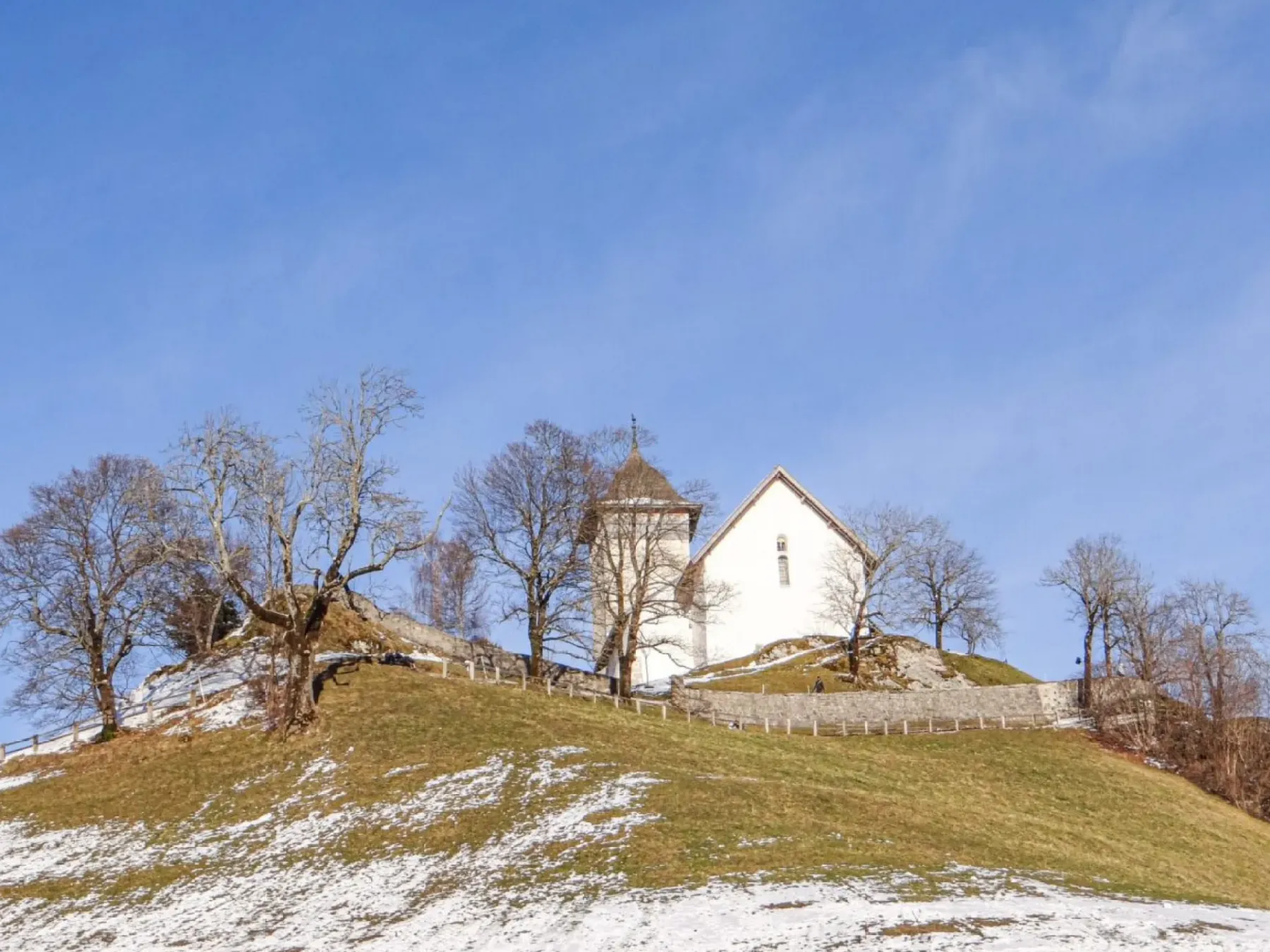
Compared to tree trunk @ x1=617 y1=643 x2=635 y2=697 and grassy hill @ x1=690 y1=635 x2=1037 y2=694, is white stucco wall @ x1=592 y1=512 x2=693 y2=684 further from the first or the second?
tree trunk @ x1=617 y1=643 x2=635 y2=697

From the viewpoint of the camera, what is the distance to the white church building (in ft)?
238

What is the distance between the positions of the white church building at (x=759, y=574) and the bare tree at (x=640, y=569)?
0.27 metres

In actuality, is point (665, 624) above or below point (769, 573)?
below

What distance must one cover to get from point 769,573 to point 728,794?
43.5m

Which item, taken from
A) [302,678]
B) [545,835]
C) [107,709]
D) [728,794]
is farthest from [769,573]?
[545,835]

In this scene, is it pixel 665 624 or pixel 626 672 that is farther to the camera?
pixel 665 624

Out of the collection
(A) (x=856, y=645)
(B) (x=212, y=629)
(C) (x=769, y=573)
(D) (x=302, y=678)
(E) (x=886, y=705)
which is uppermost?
(C) (x=769, y=573)

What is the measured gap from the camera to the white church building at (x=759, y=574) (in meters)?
72.5

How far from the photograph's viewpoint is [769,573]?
2918 inches

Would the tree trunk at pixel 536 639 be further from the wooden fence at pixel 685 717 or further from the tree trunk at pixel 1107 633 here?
the tree trunk at pixel 1107 633

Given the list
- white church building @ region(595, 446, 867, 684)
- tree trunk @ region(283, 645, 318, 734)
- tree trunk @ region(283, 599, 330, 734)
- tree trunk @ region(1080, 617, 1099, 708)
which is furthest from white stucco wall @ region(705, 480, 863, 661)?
tree trunk @ region(283, 645, 318, 734)

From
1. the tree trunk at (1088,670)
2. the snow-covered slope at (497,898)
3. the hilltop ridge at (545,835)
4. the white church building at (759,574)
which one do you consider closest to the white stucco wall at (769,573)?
the white church building at (759,574)

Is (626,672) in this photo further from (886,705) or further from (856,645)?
(856,645)

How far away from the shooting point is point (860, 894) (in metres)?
22.5
